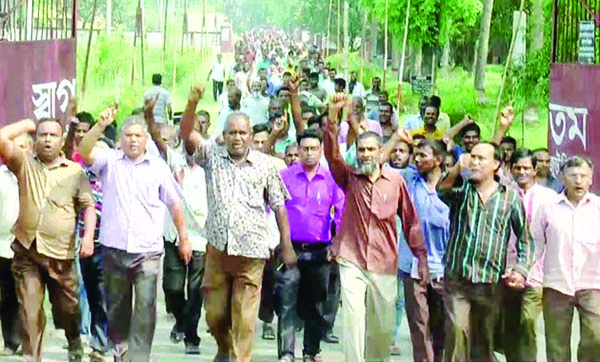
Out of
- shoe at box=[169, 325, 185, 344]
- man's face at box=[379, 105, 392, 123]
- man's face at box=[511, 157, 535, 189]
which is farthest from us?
man's face at box=[379, 105, 392, 123]

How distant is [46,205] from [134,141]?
717mm

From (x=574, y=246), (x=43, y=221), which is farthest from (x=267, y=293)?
(x=574, y=246)

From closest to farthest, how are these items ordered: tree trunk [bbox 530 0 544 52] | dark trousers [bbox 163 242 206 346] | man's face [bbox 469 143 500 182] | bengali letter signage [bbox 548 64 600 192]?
man's face [bbox 469 143 500 182], dark trousers [bbox 163 242 206 346], bengali letter signage [bbox 548 64 600 192], tree trunk [bbox 530 0 544 52]

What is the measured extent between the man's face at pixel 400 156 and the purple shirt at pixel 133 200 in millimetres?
1845

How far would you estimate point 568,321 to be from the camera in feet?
28.1

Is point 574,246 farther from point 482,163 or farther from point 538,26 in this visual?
point 538,26

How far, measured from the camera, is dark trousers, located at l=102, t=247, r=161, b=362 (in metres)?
9.06

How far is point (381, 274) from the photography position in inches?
349

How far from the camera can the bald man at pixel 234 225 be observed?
886cm

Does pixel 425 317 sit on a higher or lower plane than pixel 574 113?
lower

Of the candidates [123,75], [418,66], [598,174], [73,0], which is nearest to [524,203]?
[598,174]

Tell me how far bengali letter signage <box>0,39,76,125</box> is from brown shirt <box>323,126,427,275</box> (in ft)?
18.4

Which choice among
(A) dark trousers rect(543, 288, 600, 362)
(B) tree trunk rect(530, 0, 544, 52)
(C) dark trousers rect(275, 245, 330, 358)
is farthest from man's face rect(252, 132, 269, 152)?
(B) tree trunk rect(530, 0, 544, 52)

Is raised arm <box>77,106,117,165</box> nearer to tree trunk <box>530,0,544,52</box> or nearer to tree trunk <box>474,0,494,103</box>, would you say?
tree trunk <box>530,0,544,52</box>
